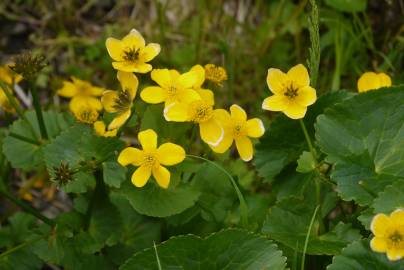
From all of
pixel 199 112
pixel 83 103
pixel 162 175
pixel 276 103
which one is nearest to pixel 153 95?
pixel 199 112

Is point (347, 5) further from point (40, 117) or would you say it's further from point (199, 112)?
point (40, 117)

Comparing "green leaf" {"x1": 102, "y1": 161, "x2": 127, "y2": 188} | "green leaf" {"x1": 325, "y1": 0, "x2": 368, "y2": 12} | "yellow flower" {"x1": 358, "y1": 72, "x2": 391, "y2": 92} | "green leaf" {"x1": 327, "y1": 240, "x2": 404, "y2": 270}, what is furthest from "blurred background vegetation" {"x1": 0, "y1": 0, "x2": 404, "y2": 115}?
"green leaf" {"x1": 327, "y1": 240, "x2": 404, "y2": 270}

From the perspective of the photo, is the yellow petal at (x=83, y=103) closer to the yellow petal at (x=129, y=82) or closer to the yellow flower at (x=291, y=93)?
the yellow petal at (x=129, y=82)

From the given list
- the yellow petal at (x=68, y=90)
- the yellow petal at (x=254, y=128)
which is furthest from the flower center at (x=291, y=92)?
the yellow petal at (x=68, y=90)

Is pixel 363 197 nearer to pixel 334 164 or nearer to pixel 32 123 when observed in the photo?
pixel 334 164

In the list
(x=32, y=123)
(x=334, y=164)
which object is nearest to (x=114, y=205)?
(x=32, y=123)

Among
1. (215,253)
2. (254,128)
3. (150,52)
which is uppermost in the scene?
(150,52)
